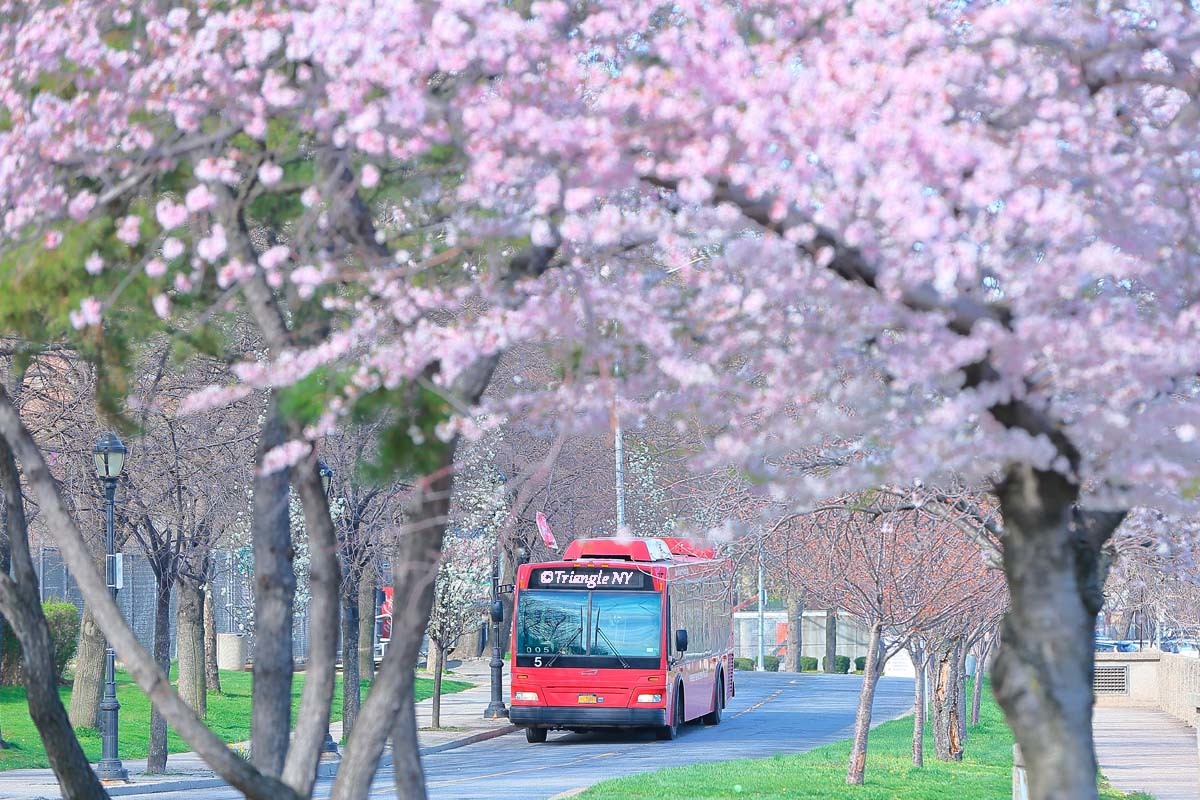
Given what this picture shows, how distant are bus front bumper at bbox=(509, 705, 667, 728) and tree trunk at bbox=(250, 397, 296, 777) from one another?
71.1 feet

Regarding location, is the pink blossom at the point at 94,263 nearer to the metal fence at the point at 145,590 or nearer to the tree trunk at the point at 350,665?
the tree trunk at the point at 350,665

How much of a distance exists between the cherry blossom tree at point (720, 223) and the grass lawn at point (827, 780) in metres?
11.9

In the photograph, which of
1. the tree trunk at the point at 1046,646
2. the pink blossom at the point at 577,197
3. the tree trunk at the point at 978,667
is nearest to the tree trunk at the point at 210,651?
the tree trunk at the point at 978,667

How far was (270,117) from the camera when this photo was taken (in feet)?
24.9

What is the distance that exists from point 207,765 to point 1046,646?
28.2 feet

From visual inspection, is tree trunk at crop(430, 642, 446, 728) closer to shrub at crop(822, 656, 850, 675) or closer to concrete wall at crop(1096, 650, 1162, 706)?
concrete wall at crop(1096, 650, 1162, 706)

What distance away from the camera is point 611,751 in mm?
29312

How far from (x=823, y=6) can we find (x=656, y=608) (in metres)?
23.5

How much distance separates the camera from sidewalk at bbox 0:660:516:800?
2044 centimetres

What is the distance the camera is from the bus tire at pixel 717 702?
3719 centimetres

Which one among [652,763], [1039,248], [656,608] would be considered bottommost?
[652,763]

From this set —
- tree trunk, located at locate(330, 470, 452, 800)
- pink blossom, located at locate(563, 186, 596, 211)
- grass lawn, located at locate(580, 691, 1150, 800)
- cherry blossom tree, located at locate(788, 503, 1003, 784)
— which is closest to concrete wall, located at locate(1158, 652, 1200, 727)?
grass lawn, located at locate(580, 691, 1150, 800)

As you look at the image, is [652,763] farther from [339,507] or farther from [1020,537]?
[1020,537]

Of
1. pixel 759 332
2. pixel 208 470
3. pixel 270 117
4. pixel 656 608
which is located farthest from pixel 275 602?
pixel 656 608
